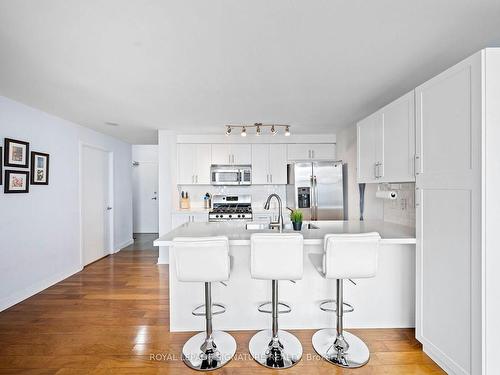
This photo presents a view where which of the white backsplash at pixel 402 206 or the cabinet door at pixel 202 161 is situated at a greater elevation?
the cabinet door at pixel 202 161

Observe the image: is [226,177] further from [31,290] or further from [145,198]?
[145,198]

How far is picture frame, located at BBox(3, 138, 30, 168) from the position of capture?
305 centimetres

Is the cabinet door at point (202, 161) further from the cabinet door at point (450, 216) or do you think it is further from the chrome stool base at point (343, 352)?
the cabinet door at point (450, 216)

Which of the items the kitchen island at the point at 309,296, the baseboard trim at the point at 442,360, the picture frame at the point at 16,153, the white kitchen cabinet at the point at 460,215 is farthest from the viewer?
the picture frame at the point at 16,153

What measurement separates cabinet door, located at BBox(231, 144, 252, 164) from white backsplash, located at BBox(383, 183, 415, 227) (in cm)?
243

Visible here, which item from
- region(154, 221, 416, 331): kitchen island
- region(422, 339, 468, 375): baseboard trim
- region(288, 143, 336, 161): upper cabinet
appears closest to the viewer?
region(422, 339, 468, 375): baseboard trim

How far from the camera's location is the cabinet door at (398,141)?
89.8 inches

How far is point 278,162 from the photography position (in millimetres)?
5117

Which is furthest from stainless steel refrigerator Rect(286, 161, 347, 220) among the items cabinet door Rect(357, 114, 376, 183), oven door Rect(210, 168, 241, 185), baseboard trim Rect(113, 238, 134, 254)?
baseboard trim Rect(113, 238, 134, 254)

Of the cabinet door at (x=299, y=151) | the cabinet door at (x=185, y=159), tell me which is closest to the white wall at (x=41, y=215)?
the cabinet door at (x=185, y=159)

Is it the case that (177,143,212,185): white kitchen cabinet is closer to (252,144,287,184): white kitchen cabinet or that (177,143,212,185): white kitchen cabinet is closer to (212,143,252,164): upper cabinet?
(212,143,252,164): upper cabinet

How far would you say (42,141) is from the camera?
3592 millimetres

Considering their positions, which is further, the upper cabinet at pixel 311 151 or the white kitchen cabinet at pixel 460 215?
the upper cabinet at pixel 311 151

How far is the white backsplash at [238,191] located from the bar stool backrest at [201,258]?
11.1ft
